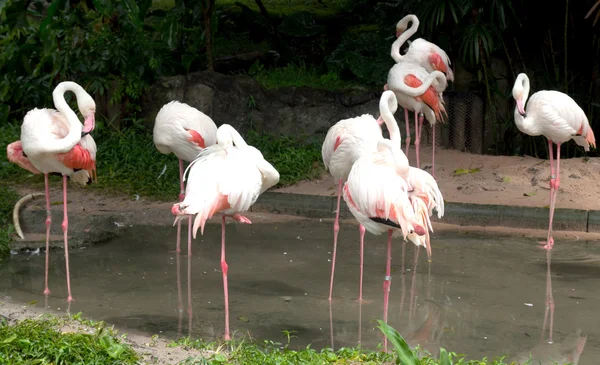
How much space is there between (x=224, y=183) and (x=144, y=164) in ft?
14.7

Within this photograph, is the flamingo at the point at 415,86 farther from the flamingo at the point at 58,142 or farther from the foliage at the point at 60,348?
the foliage at the point at 60,348

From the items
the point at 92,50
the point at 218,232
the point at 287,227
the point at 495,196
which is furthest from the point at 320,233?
the point at 92,50

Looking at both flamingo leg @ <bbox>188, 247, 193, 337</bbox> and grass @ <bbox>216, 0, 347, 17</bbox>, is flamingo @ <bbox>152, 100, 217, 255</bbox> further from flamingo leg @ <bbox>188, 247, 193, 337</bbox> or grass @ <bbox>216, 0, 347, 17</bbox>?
grass @ <bbox>216, 0, 347, 17</bbox>

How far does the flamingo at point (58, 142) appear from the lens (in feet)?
19.5

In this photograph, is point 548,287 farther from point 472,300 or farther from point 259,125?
point 259,125

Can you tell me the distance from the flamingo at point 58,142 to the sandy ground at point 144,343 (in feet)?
3.14

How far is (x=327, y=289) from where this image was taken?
594 cm

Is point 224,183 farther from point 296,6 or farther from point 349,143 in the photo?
point 296,6

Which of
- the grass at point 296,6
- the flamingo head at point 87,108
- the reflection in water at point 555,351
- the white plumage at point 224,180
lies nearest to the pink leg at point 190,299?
the white plumage at point 224,180

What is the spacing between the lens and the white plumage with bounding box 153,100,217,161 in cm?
709

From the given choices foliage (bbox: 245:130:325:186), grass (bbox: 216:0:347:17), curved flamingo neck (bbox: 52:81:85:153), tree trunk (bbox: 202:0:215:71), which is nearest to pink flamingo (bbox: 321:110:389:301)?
curved flamingo neck (bbox: 52:81:85:153)

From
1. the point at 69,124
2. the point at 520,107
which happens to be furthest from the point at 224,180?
the point at 520,107

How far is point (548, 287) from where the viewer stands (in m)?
5.96

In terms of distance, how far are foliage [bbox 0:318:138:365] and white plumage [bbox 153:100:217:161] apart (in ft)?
10.1
